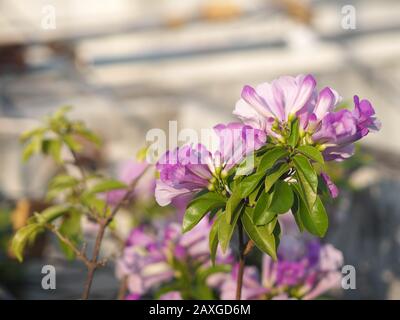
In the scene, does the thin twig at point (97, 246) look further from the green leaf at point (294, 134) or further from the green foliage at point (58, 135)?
the green leaf at point (294, 134)

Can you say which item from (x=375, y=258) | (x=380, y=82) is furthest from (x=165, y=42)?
(x=375, y=258)

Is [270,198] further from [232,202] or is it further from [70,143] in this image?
[70,143]

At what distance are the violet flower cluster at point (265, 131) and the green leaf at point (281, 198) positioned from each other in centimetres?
7

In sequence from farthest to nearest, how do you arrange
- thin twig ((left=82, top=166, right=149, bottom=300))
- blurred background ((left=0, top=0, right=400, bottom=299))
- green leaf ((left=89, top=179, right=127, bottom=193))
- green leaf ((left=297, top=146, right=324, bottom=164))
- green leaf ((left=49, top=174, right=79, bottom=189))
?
blurred background ((left=0, top=0, right=400, bottom=299))
green leaf ((left=49, top=174, right=79, bottom=189))
green leaf ((left=89, top=179, right=127, bottom=193))
thin twig ((left=82, top=166, right=149, bottom=300))
green leaf ((left=297, top=146, right=324, bottom=164))

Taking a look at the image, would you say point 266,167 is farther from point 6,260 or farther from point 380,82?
point 380,82

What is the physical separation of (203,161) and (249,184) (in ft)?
0.33

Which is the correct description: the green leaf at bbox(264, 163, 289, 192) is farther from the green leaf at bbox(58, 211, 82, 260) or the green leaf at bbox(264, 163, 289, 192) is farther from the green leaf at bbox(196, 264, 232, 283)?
the green leaf at bbox(58, 211, 82, 260)

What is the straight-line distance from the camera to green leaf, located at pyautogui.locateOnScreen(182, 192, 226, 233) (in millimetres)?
1041

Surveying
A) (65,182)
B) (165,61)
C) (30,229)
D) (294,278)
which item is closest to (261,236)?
(294,278)

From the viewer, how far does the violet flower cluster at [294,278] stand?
4.55 ft

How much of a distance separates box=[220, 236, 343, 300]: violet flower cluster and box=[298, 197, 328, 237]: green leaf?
0.37 meters

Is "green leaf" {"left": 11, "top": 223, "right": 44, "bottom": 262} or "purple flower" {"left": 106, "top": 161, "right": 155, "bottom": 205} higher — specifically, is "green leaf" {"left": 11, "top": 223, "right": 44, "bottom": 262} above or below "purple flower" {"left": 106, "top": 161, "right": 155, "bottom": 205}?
below

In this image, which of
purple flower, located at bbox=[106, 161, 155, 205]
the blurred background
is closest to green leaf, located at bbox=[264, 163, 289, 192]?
purple flower, located at bbox=[106, 161, 155, 205]
